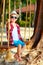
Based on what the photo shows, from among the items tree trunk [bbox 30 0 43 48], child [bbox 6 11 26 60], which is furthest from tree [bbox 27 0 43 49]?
child [bbox 6 11 26 60]

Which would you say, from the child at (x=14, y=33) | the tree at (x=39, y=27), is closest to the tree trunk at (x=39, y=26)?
the tree at (x=39, y=27)

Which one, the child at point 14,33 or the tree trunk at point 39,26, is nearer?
the child at point 14,33

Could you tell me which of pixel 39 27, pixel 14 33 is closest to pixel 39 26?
pixel 39 27

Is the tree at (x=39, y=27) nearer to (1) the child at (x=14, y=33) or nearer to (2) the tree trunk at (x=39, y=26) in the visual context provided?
(2) the tree trunk at (x=39, y=26)

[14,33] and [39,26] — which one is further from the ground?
[39,26]

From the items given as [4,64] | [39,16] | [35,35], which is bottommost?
[4,64]

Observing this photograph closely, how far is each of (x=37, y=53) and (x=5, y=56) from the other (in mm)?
680

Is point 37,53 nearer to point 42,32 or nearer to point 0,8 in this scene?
point 42,32

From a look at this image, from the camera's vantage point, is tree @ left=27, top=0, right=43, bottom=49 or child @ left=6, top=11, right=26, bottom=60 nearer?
child @ left=6, top=11, right=26, bottom=60

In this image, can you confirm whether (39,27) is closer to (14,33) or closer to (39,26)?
(39,26)

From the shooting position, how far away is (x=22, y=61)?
19.3 ft

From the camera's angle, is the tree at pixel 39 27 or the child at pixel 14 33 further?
the tree at pixel 39 27

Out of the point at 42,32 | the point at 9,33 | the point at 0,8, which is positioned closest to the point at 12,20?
the point at 9,33

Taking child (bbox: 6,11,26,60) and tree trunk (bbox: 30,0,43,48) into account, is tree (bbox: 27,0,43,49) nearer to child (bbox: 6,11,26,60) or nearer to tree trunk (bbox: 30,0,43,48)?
tree trunk (bbox: 30,0,43,48)
